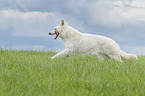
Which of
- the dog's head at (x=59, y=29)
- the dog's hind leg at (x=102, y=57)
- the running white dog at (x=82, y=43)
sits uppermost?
the dog's head at (x=59, y=29)

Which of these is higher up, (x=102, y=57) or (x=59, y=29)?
(x=59, y=29)

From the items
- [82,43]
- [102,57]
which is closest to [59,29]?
[82,43]

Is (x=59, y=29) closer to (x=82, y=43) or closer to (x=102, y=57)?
(x=82, y=43)

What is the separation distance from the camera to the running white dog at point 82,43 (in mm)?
6844

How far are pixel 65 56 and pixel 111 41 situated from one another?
1980mm

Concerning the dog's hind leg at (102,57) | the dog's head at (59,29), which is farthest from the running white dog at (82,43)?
the dog's hind leg at (102,57)

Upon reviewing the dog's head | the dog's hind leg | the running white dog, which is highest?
the dog's head

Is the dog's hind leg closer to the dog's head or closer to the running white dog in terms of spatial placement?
the running white dog

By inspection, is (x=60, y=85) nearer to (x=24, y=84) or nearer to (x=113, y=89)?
(x=24, y=84)

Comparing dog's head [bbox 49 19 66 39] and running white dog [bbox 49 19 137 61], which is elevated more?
dog's head [bbox 49 19 66 39]

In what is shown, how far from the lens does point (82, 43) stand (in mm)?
6918

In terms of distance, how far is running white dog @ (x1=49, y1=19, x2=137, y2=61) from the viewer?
684cm

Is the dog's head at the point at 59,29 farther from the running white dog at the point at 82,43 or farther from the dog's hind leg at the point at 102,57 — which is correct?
the dog's hind leg at the point at 102,57

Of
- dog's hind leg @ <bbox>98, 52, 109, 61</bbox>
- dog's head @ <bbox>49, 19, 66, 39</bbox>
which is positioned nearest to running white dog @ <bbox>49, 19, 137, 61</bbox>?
dog's head @ <bbox>49, 19, 66, 39</bbox>
